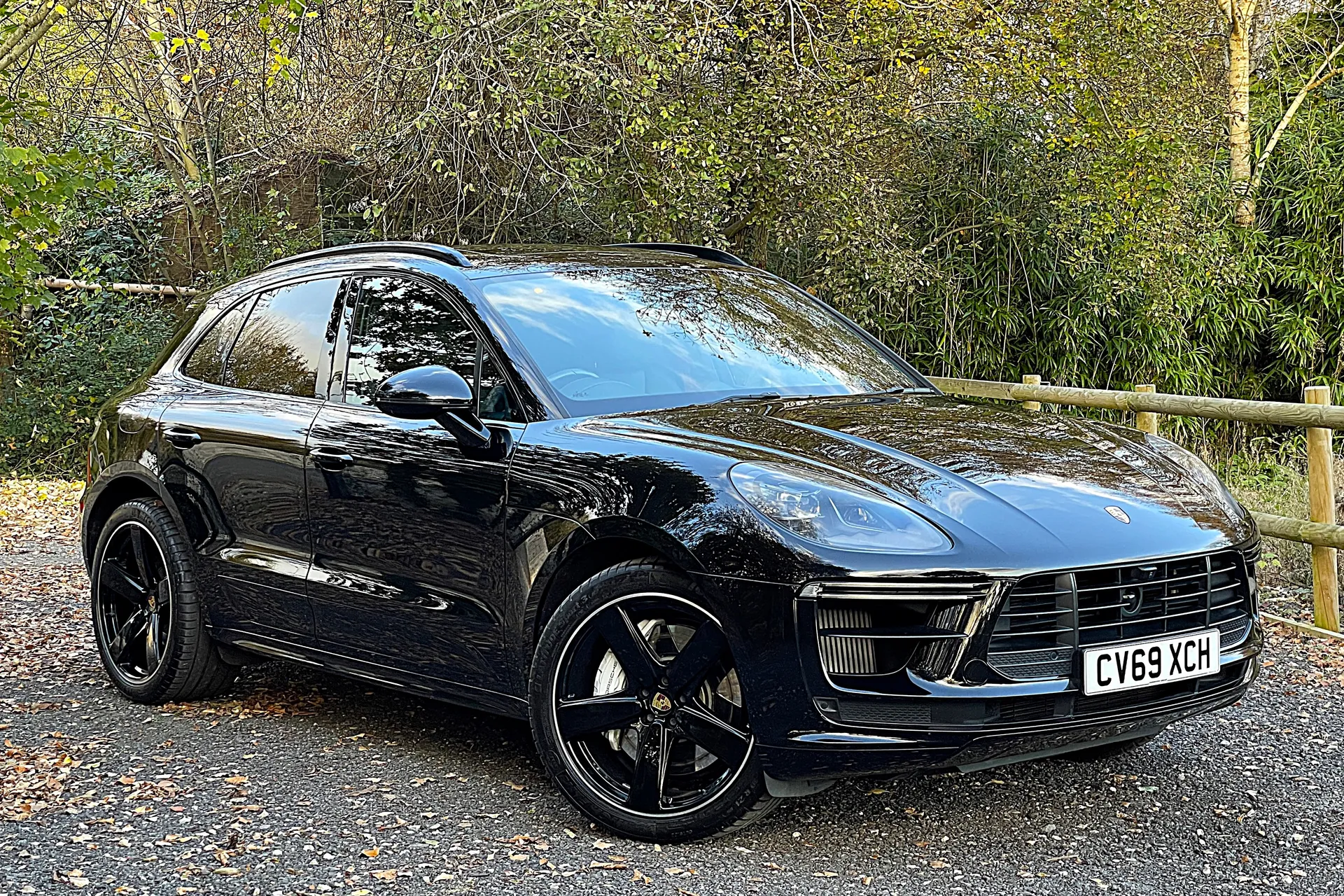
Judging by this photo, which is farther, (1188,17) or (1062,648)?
(1188,17)

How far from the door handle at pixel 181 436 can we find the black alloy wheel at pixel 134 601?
368mm

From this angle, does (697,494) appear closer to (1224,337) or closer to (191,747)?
(191,747)

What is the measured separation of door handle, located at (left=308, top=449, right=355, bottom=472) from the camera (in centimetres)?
495

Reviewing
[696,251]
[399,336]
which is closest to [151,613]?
[399,336]

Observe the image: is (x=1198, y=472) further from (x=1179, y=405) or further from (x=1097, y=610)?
(x=1179, y=405)

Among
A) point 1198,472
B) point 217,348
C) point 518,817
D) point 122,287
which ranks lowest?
point 518,817

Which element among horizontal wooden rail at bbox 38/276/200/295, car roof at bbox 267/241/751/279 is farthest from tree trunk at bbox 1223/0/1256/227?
horizontal wooden rail at bbox 38/276/200/295

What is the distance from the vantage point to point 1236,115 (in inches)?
525

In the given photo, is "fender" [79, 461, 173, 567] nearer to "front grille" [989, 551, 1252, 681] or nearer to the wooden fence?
"front grille" [989, 551, 1252, 681]

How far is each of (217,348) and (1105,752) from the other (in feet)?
11.9

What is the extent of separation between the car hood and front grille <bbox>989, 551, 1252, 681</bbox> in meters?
0.05

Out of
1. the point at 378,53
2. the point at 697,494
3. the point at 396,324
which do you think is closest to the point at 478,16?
the point at 378,53

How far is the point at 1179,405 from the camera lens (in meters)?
7.36

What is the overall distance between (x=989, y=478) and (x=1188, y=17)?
955 cm
